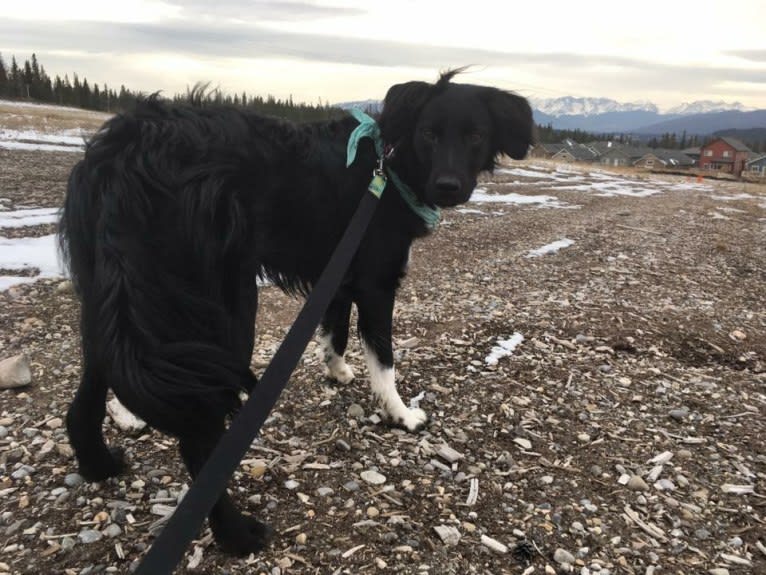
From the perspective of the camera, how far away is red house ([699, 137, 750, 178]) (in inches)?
4454

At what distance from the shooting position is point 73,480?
316 cm

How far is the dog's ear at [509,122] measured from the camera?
4141 mm

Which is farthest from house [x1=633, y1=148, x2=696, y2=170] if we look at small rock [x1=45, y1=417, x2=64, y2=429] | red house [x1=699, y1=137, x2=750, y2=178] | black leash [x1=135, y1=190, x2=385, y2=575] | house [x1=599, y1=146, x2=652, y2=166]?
black leash [x1=135, y1=190, x2=385, y2=575]

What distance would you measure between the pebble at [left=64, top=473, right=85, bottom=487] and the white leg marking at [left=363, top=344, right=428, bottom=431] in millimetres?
1961

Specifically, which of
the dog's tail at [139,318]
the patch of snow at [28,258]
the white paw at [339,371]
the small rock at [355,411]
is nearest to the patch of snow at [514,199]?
the patch of snow at [28,258]

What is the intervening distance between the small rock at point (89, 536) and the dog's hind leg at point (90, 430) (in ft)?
1.29

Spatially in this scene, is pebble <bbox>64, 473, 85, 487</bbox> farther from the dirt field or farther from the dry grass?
the dry grass

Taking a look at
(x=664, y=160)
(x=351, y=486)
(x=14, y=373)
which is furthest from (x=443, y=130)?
(x=664, y=160)

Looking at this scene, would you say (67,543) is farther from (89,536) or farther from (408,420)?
(408,420)

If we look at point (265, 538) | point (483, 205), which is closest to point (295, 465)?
point (265, 538)

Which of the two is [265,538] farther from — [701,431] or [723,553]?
[701,431]

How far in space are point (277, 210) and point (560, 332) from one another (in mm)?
3609

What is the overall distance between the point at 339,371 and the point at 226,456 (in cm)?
284

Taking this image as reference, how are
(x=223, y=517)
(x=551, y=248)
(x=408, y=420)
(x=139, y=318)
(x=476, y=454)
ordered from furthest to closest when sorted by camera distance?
(x=551, y=248), (x=408, y=420), (x=476, y=454), (x=223, y=517), (x=139, y=318)
